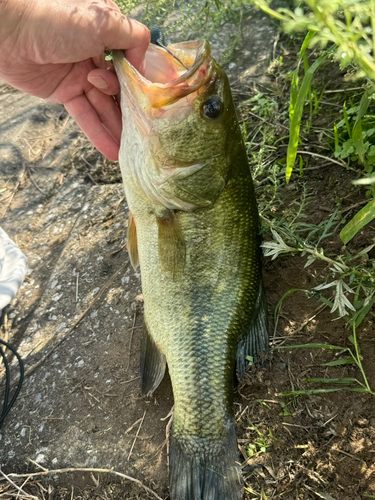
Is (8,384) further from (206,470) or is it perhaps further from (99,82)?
(99,82)

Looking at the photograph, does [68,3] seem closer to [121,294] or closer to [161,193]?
[161,193]

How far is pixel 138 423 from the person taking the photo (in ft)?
7.73

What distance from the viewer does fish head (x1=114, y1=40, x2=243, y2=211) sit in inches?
79.7

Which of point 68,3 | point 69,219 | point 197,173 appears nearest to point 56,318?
point 69,219

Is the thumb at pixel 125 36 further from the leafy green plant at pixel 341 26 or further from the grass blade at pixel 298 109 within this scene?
the leafy green plant at pixel 341 26

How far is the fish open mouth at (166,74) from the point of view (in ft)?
6.48

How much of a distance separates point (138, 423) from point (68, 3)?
2315 millimetres

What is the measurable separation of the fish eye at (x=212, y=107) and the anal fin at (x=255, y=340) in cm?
97

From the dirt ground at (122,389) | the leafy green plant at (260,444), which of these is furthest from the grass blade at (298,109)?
the leafy green plant at (260,444)

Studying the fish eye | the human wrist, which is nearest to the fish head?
the fish eye

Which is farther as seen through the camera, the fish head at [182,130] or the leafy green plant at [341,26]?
the fish head at [182,130]

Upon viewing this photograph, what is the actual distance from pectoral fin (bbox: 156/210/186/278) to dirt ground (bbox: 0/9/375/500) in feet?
2.11

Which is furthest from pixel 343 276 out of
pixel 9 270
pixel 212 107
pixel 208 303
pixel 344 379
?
pixel 9 270

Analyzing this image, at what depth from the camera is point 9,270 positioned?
319 centimetres
